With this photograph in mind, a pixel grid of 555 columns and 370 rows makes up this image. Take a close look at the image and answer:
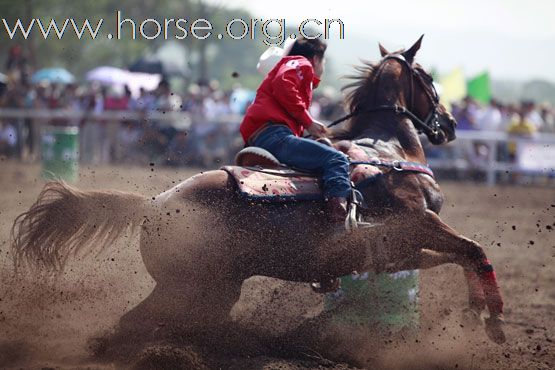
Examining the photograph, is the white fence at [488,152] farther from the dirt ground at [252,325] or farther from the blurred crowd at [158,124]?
the dirt ground at [252,325]

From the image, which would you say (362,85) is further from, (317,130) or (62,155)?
(62,155)

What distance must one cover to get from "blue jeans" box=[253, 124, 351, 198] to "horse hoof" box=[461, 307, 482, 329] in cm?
120

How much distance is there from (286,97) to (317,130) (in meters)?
0.34

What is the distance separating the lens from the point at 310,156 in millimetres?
5258

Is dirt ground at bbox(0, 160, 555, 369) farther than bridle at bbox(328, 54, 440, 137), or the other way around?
bridle at bbox(328, 54, 440, 137)

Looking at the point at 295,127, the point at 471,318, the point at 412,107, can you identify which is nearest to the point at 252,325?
the point at 295,127

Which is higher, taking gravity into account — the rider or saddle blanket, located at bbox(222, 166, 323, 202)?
the rider

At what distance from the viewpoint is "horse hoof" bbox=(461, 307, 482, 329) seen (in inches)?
213

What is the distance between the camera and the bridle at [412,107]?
19.9 ft

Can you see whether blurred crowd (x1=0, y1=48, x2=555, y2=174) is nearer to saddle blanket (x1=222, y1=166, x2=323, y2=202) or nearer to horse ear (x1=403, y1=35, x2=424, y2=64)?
horse ear (x1=403, y1=35, x2=424, y2=64)

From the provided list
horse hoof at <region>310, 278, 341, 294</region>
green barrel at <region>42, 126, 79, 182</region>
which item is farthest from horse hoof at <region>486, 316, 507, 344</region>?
green barrel at <region>42, 126, 79, 182</region>

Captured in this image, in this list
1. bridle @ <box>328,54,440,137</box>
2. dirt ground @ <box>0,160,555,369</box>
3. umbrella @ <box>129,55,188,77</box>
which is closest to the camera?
dirt ground @ <box>0,160,555,369</box>

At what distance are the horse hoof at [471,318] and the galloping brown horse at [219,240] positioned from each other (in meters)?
0.03

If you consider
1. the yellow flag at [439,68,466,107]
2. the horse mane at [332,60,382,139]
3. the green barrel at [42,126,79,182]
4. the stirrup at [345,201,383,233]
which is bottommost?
the green barrel at [42,126,79,182]
